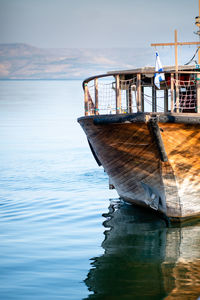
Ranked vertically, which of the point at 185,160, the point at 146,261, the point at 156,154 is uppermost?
the point at 156,154

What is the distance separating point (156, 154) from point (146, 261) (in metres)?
2.40

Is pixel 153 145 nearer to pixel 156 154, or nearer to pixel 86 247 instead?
pixel 156 154

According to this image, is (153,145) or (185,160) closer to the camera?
(153,145)

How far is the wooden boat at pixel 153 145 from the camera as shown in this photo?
399 inches

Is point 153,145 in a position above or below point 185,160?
above

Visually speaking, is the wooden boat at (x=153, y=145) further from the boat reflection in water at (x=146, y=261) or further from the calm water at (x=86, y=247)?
the calm water at (x=86, y=247)

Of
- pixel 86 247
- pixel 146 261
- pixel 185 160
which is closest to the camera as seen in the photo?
pixel 146 261

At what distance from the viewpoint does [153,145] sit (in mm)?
10523

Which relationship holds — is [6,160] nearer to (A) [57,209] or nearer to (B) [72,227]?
(A) [57,209]

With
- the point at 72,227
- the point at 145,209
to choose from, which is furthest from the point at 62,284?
the point at 145,209

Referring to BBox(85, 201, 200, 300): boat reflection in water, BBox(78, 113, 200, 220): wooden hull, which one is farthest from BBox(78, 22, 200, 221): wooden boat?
BBox(85, 201, 200, 300): boat reflection in water

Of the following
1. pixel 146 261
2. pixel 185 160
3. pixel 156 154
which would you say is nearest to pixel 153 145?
pixel 156 154

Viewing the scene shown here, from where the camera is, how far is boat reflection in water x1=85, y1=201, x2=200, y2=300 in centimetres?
808

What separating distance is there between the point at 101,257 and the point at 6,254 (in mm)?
1870
